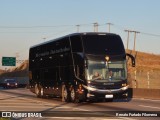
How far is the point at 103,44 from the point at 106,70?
145 cm

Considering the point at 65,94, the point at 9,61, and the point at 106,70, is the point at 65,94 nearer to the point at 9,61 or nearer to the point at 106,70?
the point at 106,70

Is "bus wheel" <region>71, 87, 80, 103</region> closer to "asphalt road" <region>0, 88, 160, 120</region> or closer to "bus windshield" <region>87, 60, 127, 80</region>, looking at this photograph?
"asphalt road" <region>0, 88, 160, 120</region>

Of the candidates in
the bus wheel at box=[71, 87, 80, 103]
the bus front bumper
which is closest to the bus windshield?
the bus front bumper

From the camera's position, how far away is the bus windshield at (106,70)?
28484mm

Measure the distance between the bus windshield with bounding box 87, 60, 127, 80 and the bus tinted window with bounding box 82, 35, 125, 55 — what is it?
1.99 ft

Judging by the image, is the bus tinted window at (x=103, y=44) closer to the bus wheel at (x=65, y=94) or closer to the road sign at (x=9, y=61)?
the bus wheel at (x=65, y=94)

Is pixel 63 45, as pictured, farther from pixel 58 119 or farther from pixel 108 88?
pixel 58 119

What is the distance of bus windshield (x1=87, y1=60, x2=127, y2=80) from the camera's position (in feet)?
93.5

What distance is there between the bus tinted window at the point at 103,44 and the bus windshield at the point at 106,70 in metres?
0.61

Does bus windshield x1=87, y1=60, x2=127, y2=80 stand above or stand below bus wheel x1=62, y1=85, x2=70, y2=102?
above

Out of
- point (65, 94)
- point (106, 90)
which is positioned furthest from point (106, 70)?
point (65, 94)

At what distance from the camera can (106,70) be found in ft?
94.1

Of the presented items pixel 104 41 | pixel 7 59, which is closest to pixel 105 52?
pixel 104 41

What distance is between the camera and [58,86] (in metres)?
32.8
